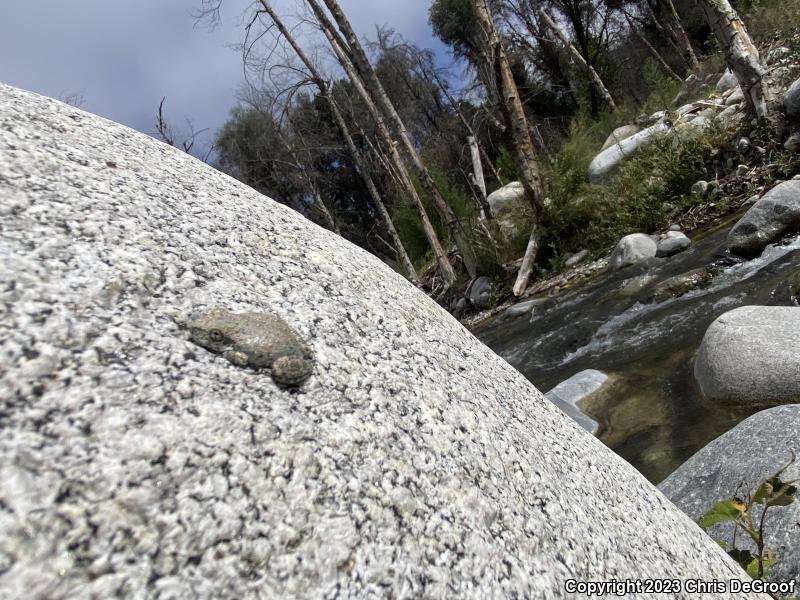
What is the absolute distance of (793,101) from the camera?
622cm

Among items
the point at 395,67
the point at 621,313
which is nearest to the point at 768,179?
the point at 621,313

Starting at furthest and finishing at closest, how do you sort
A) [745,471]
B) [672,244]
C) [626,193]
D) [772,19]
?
[772,19] < [626,193] < [672,244] < [745,471]

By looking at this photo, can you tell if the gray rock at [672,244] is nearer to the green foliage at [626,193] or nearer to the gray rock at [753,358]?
the green foliage at [626,193]

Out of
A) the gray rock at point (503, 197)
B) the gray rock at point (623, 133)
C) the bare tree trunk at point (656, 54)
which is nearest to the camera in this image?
the gray rock at point (623, 133)

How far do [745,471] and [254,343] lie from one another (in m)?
1.90

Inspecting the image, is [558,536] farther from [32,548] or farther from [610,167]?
[610,167]

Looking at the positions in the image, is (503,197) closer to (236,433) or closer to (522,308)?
(522,308)

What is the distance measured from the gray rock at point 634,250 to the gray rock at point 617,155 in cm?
233

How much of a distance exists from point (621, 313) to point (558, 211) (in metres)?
3.60

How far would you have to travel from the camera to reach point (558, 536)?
1.06 meters

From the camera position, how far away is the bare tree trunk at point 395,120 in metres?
8.52

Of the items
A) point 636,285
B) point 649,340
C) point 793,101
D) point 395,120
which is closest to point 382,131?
point 395,120

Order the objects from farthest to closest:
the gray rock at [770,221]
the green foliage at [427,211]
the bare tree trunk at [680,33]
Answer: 1. the green foliage at [427,211]
2. the bare tree trunk at [680,33]
3. the gray rock at [770,221]

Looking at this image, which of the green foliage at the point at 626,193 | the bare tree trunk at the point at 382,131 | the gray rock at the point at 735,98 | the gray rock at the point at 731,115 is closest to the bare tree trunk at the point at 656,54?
the gray rock at the point at 735,98
